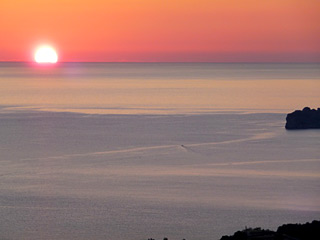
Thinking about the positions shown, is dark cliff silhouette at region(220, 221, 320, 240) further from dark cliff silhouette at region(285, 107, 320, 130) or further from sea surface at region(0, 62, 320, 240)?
dark cliff silhouette at region(285, 107, 320, 130)

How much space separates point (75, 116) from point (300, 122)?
33053 millimetres

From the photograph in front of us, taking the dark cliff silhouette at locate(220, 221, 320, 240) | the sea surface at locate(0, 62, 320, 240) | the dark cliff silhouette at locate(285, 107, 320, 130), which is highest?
the dark cliff silhouette at locate(285, 107, 320, 130)

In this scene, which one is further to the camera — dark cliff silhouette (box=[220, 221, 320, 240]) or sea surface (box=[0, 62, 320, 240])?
sea surface (box=[0, 62, 320, 240])

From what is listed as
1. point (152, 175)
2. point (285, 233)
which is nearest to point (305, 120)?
point (152, 175)

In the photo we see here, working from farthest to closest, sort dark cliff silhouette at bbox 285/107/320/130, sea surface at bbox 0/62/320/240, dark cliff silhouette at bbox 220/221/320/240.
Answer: dark cliff silhouette at bbox 285/107/320/130, sea surface at bbox 0/62/320/240, dark cliff silhouette at bbox 220/221/320/240

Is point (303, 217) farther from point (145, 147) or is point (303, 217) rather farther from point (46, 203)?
point (145, 147)

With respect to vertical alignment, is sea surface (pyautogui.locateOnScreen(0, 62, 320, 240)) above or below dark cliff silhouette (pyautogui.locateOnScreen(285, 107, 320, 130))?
below

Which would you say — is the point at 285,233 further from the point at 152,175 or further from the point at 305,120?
the point at 305,120

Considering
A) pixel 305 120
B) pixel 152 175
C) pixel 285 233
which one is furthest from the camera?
pixel 305 120

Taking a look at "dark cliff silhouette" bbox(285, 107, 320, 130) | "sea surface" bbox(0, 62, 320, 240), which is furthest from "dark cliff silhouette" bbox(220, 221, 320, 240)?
"dark cliff silhouette" bbox(285, 107, 320, 130)

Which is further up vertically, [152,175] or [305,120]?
[305,120]

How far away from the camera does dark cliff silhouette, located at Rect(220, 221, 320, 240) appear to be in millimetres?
31078

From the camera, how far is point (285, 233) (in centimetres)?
3356

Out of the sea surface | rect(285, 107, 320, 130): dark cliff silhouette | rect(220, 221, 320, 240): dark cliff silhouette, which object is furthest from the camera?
rect(285, 107, 320, 130): dark cliff silhouette
